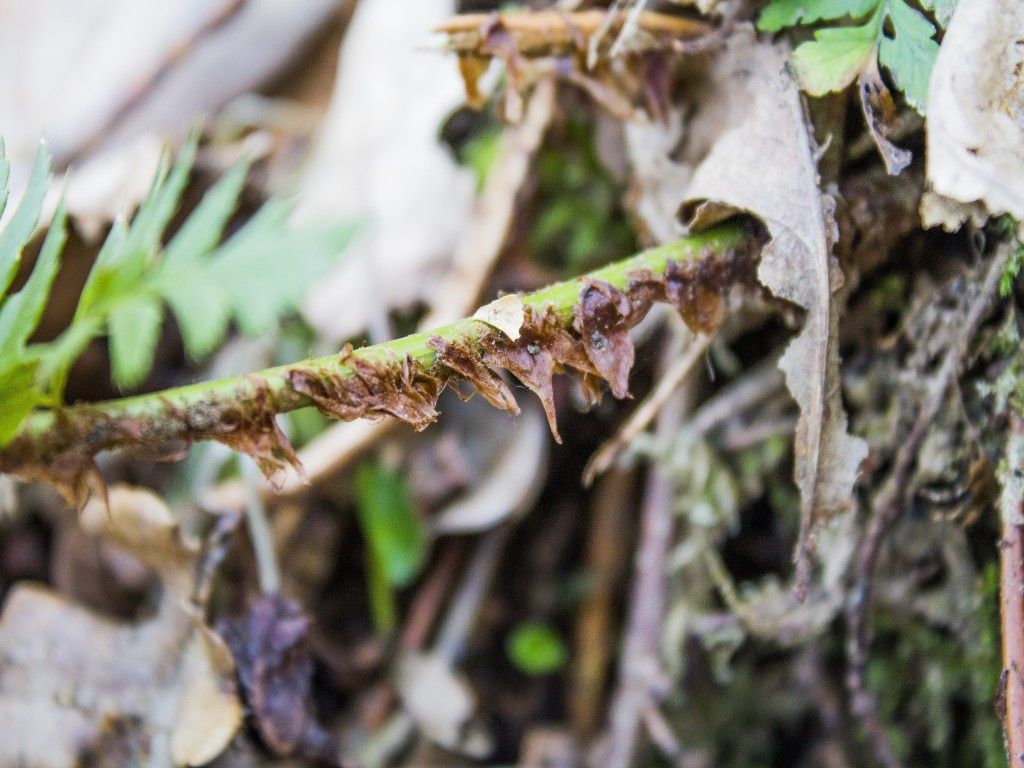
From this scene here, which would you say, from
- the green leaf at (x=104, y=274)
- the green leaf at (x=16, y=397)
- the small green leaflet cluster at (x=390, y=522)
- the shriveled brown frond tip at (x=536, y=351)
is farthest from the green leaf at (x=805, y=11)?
the small green leaflet cluster at (x=390, y=522)

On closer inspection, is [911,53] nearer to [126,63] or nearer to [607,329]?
[607,329]

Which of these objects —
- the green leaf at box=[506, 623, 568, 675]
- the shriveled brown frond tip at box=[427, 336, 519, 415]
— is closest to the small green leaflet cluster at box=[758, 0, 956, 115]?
the shriveled brown frond tip at box=[427, 336, 519, 415]

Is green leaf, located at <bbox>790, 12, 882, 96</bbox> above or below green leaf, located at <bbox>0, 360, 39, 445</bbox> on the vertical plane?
above

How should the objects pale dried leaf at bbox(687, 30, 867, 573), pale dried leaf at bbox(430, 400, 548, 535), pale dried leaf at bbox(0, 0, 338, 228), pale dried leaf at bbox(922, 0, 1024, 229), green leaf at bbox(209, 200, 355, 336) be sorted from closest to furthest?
pale dried leaf at bbox(922, 0, 1024, 229), pale dried leaf at bbox(687, 30, 867, 573), green leaf at bbox(209, 200, 355, 336), pale dried leaf at bbox(430, 400, 548, 535), pale dried leaf at bbox(0, 0, 338, 228)

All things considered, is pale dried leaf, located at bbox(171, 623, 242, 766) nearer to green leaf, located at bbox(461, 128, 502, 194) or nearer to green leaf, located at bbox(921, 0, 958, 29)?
green leaf, located at bbox(461, 128, 502, 194)

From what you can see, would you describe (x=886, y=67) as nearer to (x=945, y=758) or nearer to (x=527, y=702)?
(x=945, y=758)

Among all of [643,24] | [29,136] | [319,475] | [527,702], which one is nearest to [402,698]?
[527,702]
